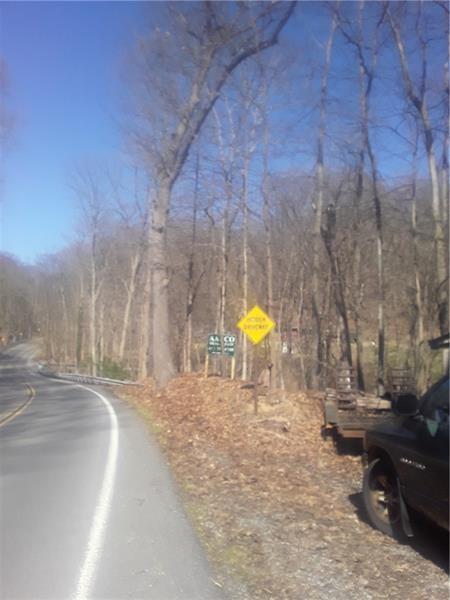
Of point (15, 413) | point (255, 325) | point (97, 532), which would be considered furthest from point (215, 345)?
point (97, 532)

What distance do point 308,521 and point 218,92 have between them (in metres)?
21.1

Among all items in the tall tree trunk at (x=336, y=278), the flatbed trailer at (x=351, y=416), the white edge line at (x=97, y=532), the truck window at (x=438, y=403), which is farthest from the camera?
the tall tree trunk at (x=336, y=278)

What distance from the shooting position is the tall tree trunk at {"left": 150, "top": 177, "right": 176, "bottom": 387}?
921 inches

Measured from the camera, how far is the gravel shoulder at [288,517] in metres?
4.57

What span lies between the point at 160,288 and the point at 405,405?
18.6 m

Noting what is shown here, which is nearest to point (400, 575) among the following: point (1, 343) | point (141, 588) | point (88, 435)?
point (141, 588)

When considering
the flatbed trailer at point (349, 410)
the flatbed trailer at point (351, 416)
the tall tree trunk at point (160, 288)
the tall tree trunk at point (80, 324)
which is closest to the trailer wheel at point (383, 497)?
the flatbed trailer at point (351, 416)

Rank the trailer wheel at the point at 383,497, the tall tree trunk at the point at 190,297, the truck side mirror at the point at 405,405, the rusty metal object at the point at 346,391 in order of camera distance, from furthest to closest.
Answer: the tall tree trunk at the point at 190,297 < the rusty metal object at the point at 346,391 < the trailer wheel at the point at 383,497 < the truck side mirror at the point at 405,405

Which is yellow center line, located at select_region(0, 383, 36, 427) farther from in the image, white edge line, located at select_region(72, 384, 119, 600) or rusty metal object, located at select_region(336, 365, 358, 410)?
rusty metal object, located at select_region(336, 365, 358, 410)

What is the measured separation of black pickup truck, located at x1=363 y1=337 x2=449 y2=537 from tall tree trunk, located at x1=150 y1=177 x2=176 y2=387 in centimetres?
1747

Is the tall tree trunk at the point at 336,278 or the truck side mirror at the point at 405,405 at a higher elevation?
the tall tree trunk at the point at 336,278

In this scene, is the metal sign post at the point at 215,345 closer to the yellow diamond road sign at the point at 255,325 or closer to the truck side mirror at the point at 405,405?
the yellow diamond road sign at the point at 255,325

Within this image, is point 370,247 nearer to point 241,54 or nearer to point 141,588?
point 241,54

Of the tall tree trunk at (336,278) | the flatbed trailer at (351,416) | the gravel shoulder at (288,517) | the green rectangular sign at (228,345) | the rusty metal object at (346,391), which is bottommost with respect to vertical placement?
the gravel shoulder at (288,517)
